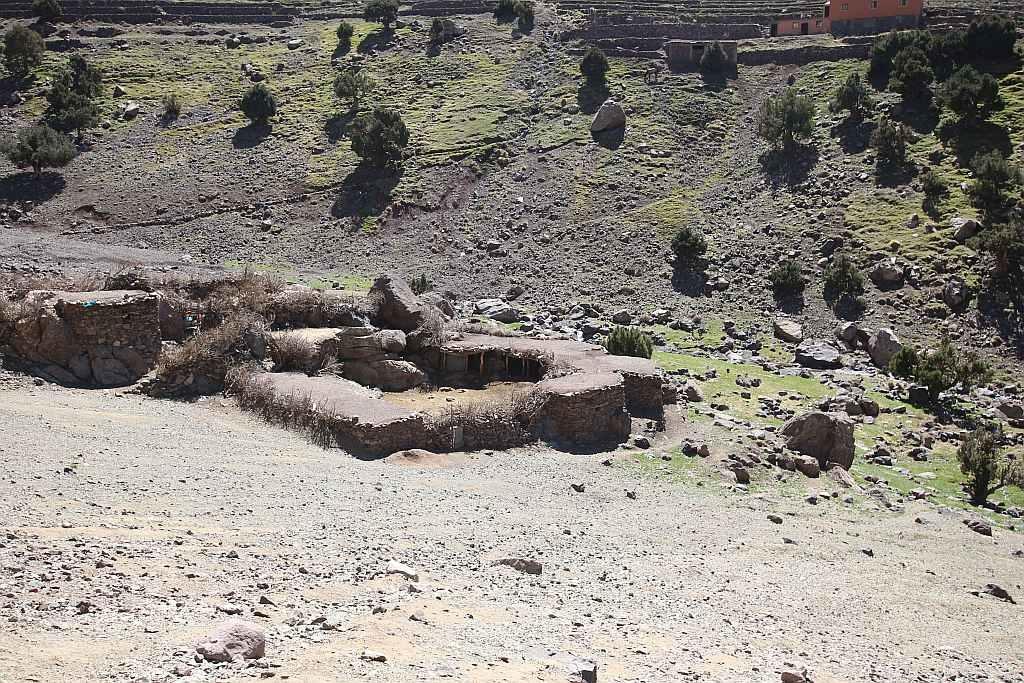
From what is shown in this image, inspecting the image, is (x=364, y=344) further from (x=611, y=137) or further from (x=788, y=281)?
(x=611, y=137)

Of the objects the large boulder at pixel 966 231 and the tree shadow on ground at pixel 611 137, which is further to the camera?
the tree shadow on ground at pixel 611 137

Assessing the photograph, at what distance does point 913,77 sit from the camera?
3953cm

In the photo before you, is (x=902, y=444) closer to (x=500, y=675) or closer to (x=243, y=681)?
(x=500, y=675)

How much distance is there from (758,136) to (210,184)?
79.1 ft

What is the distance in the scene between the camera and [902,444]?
20344 millimetres

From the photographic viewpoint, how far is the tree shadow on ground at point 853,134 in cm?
3841

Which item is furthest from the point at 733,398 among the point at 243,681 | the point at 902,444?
the point at 243,681

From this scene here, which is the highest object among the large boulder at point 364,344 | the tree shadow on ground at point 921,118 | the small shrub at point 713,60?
the small shrub at point 713,60

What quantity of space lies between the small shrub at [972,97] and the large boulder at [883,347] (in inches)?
553

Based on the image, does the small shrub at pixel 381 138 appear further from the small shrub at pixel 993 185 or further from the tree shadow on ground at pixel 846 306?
the small shrub at pixel 993 185

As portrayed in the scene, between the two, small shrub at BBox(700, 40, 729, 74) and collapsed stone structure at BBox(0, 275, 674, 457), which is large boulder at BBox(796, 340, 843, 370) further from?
small shrub at BBox(700, 40, 729, 74)

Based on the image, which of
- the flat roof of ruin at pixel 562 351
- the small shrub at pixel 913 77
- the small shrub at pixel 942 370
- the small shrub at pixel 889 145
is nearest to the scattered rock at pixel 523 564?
the flat roof of ruin at pixel 562 351

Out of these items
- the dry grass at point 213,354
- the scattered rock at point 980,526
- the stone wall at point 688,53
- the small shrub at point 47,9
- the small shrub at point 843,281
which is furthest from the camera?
the small shrub at point 47,9

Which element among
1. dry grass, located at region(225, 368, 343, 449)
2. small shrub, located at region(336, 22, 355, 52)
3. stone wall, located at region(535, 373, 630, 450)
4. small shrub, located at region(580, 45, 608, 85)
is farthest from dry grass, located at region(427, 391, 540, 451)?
small shrub, located at region(336, 22, 355, 52)
